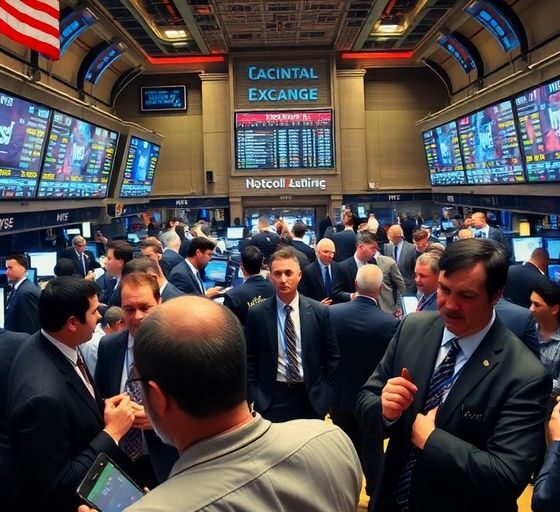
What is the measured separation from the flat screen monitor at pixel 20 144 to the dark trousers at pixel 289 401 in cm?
473

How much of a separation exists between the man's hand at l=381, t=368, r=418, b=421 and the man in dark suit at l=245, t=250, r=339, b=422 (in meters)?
1.55

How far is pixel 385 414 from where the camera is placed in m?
1.60

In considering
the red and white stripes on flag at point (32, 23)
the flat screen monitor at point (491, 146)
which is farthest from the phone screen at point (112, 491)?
the flat screen monitor at point (491, 146)

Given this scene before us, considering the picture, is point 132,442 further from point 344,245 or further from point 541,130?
point 541,130

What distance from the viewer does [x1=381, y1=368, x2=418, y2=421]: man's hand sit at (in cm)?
156

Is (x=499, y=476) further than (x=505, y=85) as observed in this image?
No

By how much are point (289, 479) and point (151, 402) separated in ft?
0.92

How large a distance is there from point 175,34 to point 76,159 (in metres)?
5.39

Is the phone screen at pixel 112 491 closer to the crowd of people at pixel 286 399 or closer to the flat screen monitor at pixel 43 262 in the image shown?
the crowd of people at pixel 286 399

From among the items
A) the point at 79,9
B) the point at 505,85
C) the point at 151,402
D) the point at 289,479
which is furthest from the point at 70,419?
the point at 79,9

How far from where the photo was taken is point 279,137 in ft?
48.2

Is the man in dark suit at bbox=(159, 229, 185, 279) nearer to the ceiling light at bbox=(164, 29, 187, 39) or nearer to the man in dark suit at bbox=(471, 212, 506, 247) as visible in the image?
the man in dark suit at bbox=(471, 212, 506, 247)

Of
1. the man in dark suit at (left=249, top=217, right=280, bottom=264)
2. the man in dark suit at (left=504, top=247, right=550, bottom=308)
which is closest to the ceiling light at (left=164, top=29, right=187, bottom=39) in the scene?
the man in dark suit at (left=249, top=217, right=280, bottom=264)

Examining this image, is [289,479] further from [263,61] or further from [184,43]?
[263,61]
